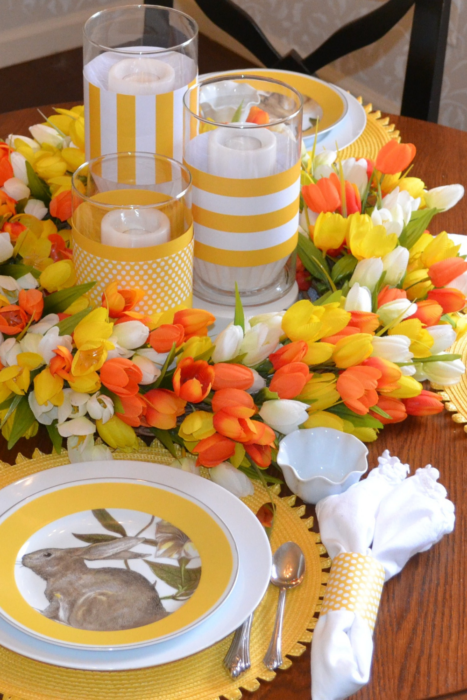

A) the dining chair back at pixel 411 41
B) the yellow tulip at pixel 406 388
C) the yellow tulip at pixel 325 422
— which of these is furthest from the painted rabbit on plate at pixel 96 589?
the dining chair back at pixel 411 41

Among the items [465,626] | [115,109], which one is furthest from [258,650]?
[115,109]

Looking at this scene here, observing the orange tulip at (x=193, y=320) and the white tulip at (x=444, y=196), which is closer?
the orange tulip at (x=193, y=320)

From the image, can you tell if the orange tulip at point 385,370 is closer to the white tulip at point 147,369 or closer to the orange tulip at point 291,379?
the orange tulip at point 291,379

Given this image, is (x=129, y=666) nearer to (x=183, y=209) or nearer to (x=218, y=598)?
(x=218, y=598)

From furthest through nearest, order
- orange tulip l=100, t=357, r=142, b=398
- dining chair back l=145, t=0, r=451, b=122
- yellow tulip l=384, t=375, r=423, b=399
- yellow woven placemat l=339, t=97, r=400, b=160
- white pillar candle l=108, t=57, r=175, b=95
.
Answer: dining chair back l=145, t=0, r=451, b=122 < yellow woven placemat l=339, t=97, r=400, b=160 < white pillar candle l=108, t=57, r=175, b=95 < yellow tulip l=384, t=375, r=423, b=399 < orange tulip l=100, t=357, r=142, b=398

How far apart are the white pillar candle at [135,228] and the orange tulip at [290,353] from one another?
174 millimetres

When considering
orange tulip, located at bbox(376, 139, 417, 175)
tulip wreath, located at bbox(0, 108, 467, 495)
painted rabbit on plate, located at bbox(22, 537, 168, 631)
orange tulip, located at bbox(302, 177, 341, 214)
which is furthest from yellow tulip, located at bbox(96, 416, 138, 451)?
orange tulip, located at bbox(376, 139, 417, 175)

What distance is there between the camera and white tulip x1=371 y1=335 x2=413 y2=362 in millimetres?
890

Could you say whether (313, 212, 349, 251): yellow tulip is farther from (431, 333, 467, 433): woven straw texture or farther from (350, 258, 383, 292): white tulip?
(431, 333, 467, 433): woven straw texture

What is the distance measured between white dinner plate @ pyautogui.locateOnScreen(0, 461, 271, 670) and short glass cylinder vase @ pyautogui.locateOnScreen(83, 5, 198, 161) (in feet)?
1.33

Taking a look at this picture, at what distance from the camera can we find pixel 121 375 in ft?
2.60

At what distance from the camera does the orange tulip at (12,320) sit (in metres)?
0.85

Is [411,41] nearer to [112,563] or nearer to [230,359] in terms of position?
[230,359]

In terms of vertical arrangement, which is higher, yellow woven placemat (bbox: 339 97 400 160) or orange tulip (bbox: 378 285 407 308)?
orange tulip (bbox: 378 285 407 308)
